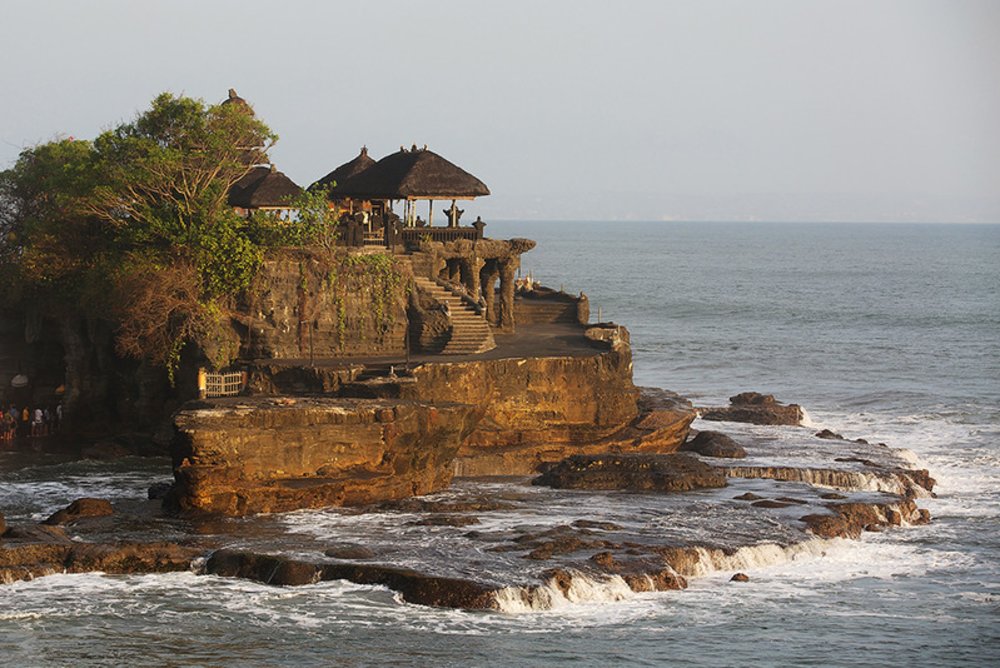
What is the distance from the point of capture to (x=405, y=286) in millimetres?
49188

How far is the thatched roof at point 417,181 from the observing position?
52656 mm

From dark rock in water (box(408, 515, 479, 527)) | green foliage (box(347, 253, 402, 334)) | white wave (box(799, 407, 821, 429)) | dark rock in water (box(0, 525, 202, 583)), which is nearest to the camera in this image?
dark rock in water (box(0, 525, 202, 583))

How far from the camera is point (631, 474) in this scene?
43594 mm

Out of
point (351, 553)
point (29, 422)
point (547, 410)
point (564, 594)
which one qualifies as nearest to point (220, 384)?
point (29, 422)

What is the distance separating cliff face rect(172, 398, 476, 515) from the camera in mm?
38094

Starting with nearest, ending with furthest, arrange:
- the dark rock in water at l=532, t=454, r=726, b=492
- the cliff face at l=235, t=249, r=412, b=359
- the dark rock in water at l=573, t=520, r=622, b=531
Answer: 1. the dark rock in water at l=573, t=520, r=622, b=531
2. the dark rock in water at l=532, t=454, r=726, b=492
3. the cliff face at l=235, t=249, r=412, b=359

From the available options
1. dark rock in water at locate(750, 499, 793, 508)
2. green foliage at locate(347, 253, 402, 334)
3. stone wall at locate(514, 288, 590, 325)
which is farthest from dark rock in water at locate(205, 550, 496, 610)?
stone wall at locate(514, 288, 590, 325)

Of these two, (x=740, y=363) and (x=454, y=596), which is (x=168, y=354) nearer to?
(x=454, y=596)

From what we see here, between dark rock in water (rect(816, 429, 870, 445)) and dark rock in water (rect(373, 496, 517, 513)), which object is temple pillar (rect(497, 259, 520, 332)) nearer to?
dark rock in water (rect(816, 429, 870, 445))

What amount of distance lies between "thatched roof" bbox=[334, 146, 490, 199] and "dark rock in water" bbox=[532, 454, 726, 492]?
12.1 m

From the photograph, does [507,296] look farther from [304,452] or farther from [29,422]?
[304,452]

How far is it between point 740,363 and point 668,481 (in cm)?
3689

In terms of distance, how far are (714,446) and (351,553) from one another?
55.8 ft

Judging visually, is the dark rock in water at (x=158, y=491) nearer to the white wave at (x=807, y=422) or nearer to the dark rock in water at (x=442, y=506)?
the dark rock in water at (x=442, y=506)
